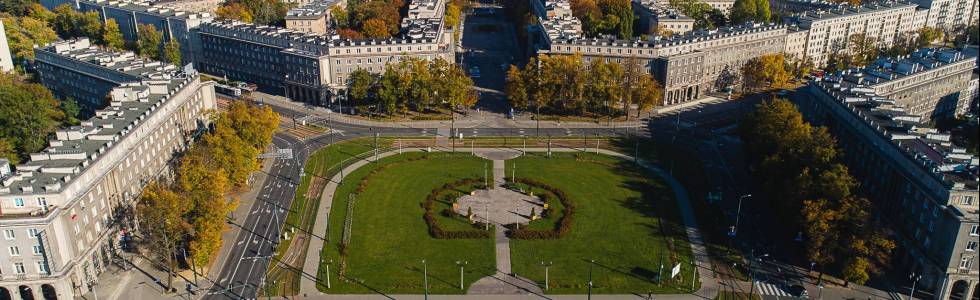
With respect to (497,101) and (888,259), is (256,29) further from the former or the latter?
(888,259)

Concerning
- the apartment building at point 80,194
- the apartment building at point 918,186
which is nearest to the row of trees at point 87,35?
the apartment building at point 80,194

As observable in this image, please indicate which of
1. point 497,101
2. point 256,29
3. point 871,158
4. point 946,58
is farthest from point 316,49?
point 946,58

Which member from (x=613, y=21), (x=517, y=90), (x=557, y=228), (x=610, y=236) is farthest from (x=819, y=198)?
(x=613, y=21)

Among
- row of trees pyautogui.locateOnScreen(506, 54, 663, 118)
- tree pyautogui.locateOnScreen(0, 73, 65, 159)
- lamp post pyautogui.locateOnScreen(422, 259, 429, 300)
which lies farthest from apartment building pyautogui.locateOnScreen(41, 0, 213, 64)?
lamp post pyautogui.locateOnScreen(422, 259, 429, 300)

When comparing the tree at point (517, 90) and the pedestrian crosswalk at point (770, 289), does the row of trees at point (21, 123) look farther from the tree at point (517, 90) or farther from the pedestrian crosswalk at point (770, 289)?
the pedestrian crosswalk at point (770, 289)

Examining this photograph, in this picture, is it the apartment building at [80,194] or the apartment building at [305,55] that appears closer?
the apartment building at [80,194]

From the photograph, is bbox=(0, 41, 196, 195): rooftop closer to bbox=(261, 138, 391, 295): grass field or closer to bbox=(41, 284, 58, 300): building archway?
bbox=(41, 284, 58, 300): building archway
